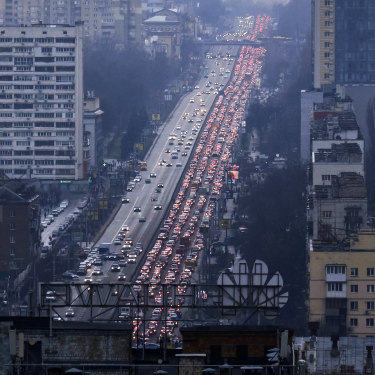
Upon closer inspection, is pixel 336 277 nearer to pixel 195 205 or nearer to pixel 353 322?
pixel 353 322

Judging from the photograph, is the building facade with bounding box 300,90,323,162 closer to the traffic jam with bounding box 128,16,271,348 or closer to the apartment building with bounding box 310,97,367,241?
the apartment building with bounding box 310,97,367,241

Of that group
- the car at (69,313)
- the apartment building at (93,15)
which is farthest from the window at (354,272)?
the apartment building at (93,15)

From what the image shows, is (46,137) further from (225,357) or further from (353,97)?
(225,357)

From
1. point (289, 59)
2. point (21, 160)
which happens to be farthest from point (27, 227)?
point (289, 59)

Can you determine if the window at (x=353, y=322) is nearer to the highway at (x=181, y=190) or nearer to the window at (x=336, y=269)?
the window at (x=336, y=269)

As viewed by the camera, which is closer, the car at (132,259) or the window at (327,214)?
the window at (327,214)
